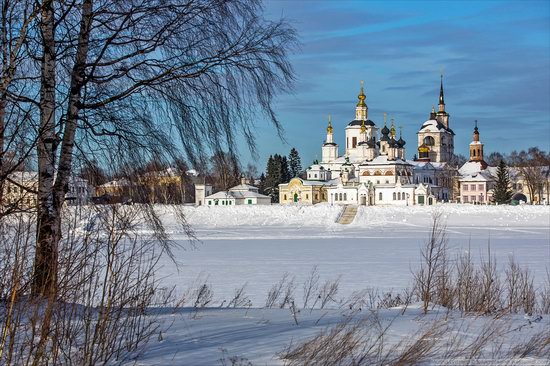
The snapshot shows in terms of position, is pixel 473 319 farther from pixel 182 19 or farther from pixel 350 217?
pixel 350 217

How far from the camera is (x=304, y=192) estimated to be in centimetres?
10369

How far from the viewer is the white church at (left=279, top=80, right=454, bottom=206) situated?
93.5 m

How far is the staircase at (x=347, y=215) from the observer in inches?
2581

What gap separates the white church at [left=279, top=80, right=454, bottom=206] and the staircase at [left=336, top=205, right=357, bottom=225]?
1961 cm

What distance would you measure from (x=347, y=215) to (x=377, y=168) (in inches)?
1105

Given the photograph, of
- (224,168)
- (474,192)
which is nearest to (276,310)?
(224,168)

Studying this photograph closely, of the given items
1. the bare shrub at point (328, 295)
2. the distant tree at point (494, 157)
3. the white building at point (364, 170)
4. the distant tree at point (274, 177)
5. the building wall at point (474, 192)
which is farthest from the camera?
the distant tree at point (494, 157)

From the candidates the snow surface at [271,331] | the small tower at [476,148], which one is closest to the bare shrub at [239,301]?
the snow surface at [271,331]

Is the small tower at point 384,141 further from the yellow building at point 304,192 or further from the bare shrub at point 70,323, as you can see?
the bare shrub at point 70,323

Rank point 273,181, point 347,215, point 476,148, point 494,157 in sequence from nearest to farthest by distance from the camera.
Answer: point 347,215
point 273,181
point 476,148
point 494,157

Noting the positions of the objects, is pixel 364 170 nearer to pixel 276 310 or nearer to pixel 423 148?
pixel 423 148

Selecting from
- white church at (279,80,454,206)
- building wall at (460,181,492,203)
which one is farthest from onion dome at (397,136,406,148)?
building wall at (460,181,492,203)

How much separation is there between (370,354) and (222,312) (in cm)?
254

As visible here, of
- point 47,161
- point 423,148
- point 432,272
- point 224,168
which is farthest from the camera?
point 423,148
